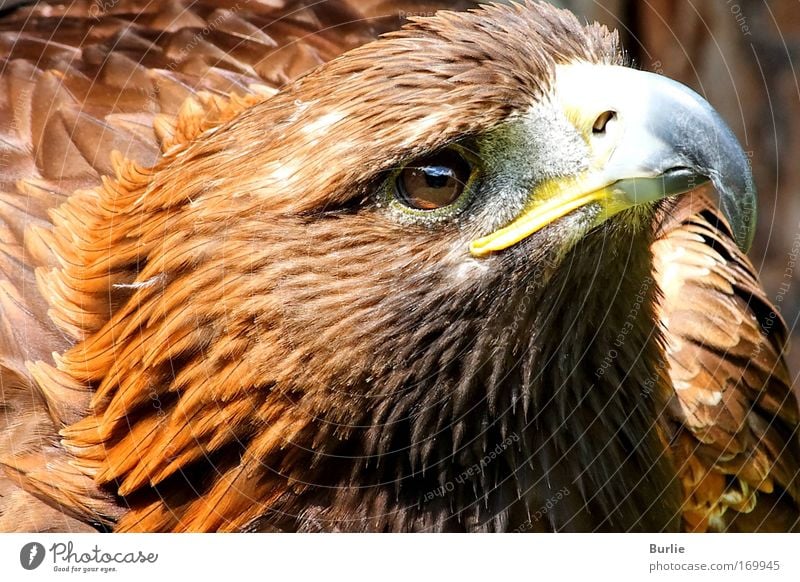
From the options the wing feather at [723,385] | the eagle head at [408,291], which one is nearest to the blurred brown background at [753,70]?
the wing feather at [723,385]

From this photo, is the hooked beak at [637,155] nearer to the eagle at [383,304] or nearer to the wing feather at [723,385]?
the eagle at [383,304]

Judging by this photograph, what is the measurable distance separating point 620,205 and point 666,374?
51 centimetres

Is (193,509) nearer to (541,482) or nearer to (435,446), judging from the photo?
(435,446)

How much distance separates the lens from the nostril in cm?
143

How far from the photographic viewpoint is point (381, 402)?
1.53 meters

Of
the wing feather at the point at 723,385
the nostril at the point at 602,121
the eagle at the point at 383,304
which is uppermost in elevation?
the nostril at the point at 602,121

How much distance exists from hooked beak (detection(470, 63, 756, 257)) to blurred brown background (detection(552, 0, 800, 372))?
91 cm

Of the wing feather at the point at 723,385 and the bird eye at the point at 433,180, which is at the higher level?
the bird eye at the point at 433,180

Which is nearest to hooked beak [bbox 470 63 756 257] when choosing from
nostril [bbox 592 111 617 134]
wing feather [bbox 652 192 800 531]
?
nostril [bbox 592 111 617 134]
